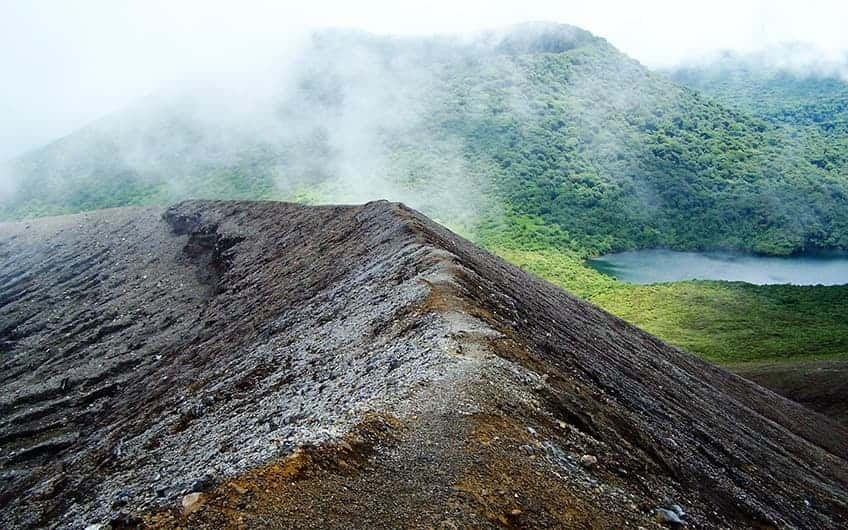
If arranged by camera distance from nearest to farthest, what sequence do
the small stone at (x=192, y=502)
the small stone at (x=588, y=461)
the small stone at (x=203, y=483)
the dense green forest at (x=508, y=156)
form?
1. the small stone at (x=192, y=502)
2. the small stone at (x=203, y=483)
3. the small stone at (x=588, y=461)
4. the dense green forest at (x=508, y=156)

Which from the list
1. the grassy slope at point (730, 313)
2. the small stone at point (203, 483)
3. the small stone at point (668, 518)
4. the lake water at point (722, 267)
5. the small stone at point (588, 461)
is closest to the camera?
the small stone at point (203, 483)

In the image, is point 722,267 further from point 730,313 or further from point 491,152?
point 491,152

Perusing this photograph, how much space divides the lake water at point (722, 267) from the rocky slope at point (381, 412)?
73.1 metres

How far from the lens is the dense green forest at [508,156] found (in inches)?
4870

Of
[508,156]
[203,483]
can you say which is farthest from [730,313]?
[203,483]

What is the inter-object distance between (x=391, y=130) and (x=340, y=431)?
144 meters

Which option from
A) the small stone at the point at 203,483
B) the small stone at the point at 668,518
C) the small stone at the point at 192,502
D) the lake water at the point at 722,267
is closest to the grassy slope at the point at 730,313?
the lake water at the point at 722,267

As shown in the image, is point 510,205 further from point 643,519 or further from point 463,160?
point 643,519

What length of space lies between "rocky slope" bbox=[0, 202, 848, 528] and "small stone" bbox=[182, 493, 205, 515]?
0.03 meters

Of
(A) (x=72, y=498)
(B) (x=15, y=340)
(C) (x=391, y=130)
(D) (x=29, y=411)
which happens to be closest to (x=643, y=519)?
(A) (x=72, y=498)

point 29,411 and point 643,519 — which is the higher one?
point 643,519

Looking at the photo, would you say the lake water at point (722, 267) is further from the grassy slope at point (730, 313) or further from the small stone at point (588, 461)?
the small stone at point (588, 461)

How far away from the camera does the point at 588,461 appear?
42.9ft

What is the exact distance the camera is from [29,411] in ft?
98.3
